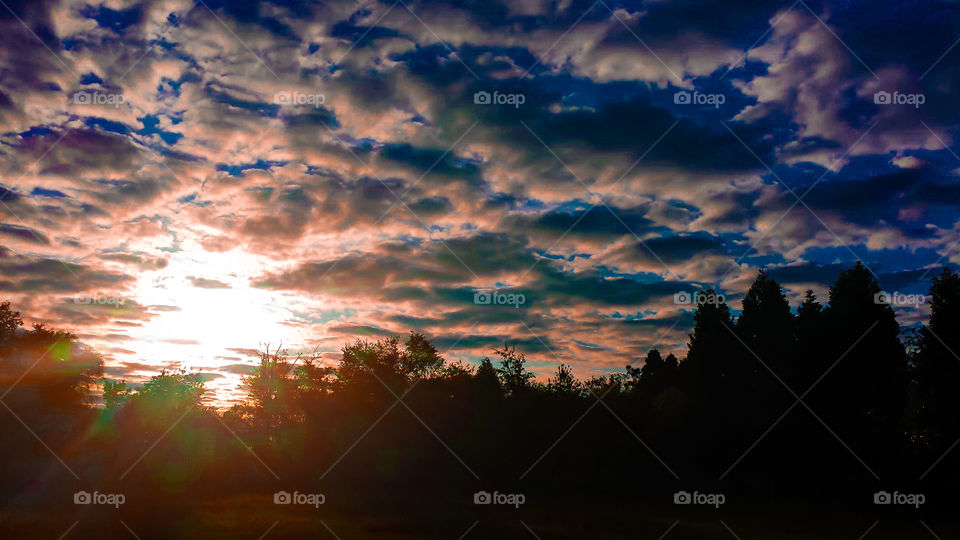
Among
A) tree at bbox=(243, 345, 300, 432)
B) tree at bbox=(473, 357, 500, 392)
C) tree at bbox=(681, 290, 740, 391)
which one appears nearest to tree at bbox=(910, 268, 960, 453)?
tree at bbox=(681, 290, 740, 391)

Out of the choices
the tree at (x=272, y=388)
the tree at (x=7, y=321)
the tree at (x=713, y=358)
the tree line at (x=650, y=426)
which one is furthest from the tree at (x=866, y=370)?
the tree at (x=7, y=321)

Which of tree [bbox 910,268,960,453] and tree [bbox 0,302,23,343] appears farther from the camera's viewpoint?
tree [bbox 0,302,23,343]

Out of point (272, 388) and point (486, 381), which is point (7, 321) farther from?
point (486, 381)

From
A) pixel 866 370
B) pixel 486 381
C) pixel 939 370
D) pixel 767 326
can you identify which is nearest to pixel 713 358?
pixel 767 326

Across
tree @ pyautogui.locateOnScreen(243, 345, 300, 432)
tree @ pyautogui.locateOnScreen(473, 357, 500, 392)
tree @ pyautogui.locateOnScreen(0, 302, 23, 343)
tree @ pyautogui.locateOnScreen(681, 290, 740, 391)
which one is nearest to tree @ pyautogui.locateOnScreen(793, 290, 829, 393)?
tree @ pyautogui.locateOnScreen(681, 290, 740, 391)

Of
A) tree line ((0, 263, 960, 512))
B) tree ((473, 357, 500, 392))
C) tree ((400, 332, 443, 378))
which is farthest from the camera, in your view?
tree ((400, 332, 443, 378))

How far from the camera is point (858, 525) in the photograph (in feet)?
81.6

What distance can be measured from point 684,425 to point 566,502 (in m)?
13.4

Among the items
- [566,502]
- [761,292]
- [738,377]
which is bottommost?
[566,502]

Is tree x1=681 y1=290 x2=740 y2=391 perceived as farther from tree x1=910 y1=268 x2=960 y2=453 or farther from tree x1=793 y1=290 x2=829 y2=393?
tree x1=910 y1=268 x2=960 y2=453

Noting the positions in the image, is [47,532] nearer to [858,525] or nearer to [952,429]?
[858,525]

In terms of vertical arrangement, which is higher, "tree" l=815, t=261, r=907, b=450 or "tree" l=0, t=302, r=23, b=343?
"tree" l=0, t=302, r=23, b=343

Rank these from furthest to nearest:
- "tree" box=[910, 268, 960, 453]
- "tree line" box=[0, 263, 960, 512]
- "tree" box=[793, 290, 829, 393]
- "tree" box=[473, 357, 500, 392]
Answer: "tree" box=[473, 357, 500, 392], "tree" box=[793, 290, 829, 393], "tree line" box=[0, 263, 960, 512], "tree" box=[910, 268, 960, 453]

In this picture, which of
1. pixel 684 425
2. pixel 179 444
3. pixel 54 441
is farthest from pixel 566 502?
pixel 54 441
